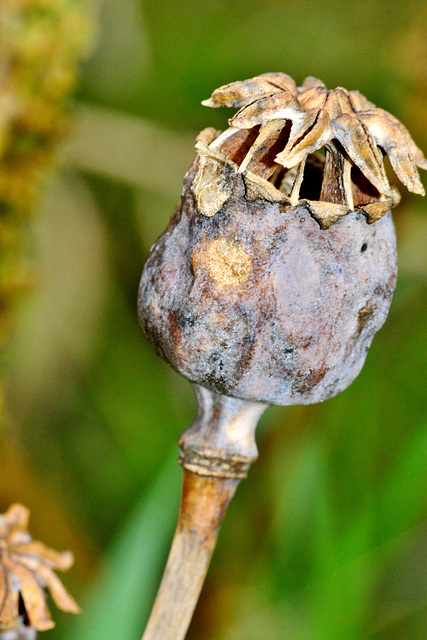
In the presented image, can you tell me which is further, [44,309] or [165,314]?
[44,309]

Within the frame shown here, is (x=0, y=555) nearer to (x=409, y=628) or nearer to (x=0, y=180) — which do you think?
(x=0, y=180)

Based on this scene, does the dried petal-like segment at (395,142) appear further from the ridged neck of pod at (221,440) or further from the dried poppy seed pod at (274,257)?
the ridged neck of pod at (221,440)

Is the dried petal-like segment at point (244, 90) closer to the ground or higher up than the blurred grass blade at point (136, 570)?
higher up

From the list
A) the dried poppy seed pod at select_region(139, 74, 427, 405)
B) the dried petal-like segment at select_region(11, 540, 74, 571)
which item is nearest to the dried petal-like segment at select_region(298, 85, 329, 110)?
the dried poppy seed pod at select_region(139, 74, 427, 405)

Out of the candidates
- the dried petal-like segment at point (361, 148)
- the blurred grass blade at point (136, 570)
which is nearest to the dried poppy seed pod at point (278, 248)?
the dried petal-like segment at point (361, 148)

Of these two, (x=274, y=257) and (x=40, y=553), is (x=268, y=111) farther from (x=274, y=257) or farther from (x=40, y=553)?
(x=40, y=553)

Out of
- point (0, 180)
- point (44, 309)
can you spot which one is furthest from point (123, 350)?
point (0, 180)

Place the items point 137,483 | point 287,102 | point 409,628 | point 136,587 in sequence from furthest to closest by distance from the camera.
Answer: point 137,483, point 409,628, point 136,587, point 287,102
